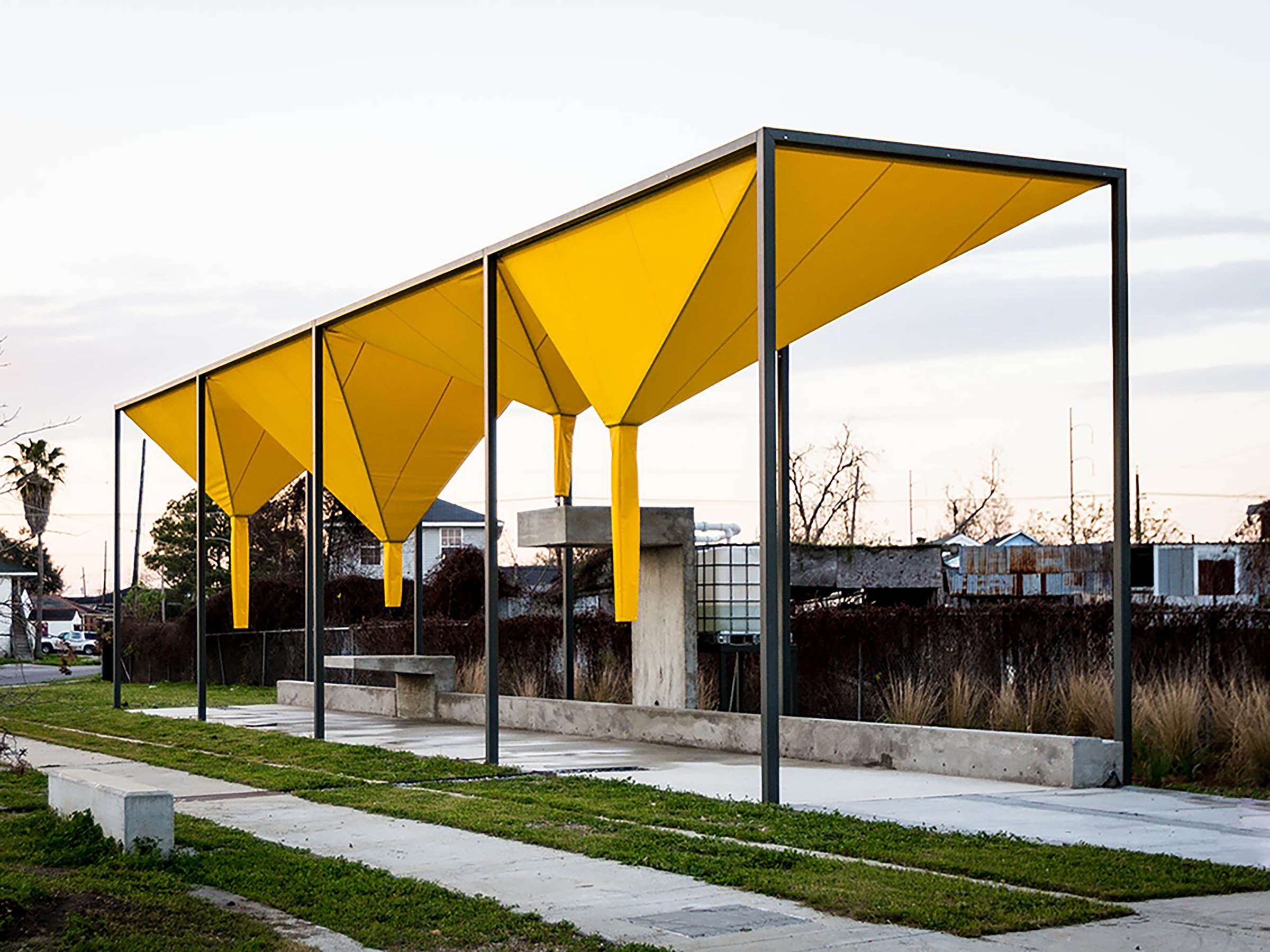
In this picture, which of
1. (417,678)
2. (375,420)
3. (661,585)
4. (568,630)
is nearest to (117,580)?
(417,678)

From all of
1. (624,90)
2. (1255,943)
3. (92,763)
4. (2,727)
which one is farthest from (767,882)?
(624,90)

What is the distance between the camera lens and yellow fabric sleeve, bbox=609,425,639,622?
1284cm

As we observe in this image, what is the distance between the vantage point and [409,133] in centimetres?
1667

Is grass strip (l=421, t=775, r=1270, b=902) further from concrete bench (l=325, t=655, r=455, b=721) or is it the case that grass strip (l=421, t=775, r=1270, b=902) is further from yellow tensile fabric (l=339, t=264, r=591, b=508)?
concrete bench (l=325, t=655, r=455, b=721)

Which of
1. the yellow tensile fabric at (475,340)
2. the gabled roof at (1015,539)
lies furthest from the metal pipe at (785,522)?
the gabled roof at (1015,539)

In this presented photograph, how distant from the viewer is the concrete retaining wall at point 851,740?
10977mm

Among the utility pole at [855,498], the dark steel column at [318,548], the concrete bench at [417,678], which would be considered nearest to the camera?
the dark steel column at [318,548]

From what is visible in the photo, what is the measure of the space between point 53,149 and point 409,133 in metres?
3.96

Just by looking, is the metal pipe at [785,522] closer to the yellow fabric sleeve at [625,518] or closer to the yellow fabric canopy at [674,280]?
the yellow fabric canopy at [674,280]

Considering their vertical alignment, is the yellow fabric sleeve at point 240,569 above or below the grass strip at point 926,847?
above

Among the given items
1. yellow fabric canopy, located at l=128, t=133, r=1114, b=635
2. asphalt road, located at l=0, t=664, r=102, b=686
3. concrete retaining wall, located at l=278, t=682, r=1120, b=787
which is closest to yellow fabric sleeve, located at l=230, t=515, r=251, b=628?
concrete retaining wall, located at l=278, t=682, r=1120, b=787

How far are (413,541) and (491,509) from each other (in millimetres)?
40932

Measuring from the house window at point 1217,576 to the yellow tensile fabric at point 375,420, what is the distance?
77.1 feet

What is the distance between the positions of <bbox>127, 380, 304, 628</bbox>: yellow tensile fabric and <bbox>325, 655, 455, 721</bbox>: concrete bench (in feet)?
7.80
